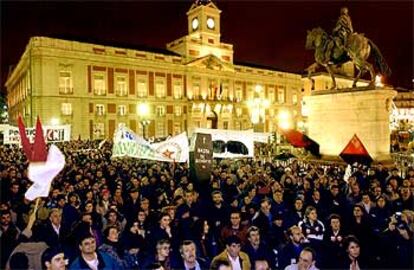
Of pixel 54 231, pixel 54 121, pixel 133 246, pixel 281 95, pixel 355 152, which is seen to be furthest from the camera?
pixel 281 95

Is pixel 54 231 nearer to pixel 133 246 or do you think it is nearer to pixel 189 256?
pixel 133 246

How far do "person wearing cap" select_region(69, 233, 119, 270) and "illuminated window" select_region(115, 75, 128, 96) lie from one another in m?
51.9

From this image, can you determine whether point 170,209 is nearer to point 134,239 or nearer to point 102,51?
point 134,239

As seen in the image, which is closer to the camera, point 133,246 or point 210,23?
point 133,246

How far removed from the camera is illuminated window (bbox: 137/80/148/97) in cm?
5756

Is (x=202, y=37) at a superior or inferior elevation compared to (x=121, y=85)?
superior

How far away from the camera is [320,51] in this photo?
52.6 feet

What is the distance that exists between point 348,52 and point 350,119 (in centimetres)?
245

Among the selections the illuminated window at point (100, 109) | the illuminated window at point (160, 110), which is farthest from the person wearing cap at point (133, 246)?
Result: the illuminated window at point (160, 110)

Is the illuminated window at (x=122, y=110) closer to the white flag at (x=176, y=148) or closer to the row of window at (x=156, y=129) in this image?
the row of window at (x=156, y=129)

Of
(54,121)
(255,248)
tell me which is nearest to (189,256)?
(255,248)

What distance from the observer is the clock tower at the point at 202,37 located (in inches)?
2562

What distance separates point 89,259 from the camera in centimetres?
487

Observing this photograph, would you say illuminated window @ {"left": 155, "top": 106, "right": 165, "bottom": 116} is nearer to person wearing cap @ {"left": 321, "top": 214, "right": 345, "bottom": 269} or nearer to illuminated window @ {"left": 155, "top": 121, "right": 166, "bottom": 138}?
illuminated window @ {"left": 155, "top": 121, "right": 166, "bottom": 138}
